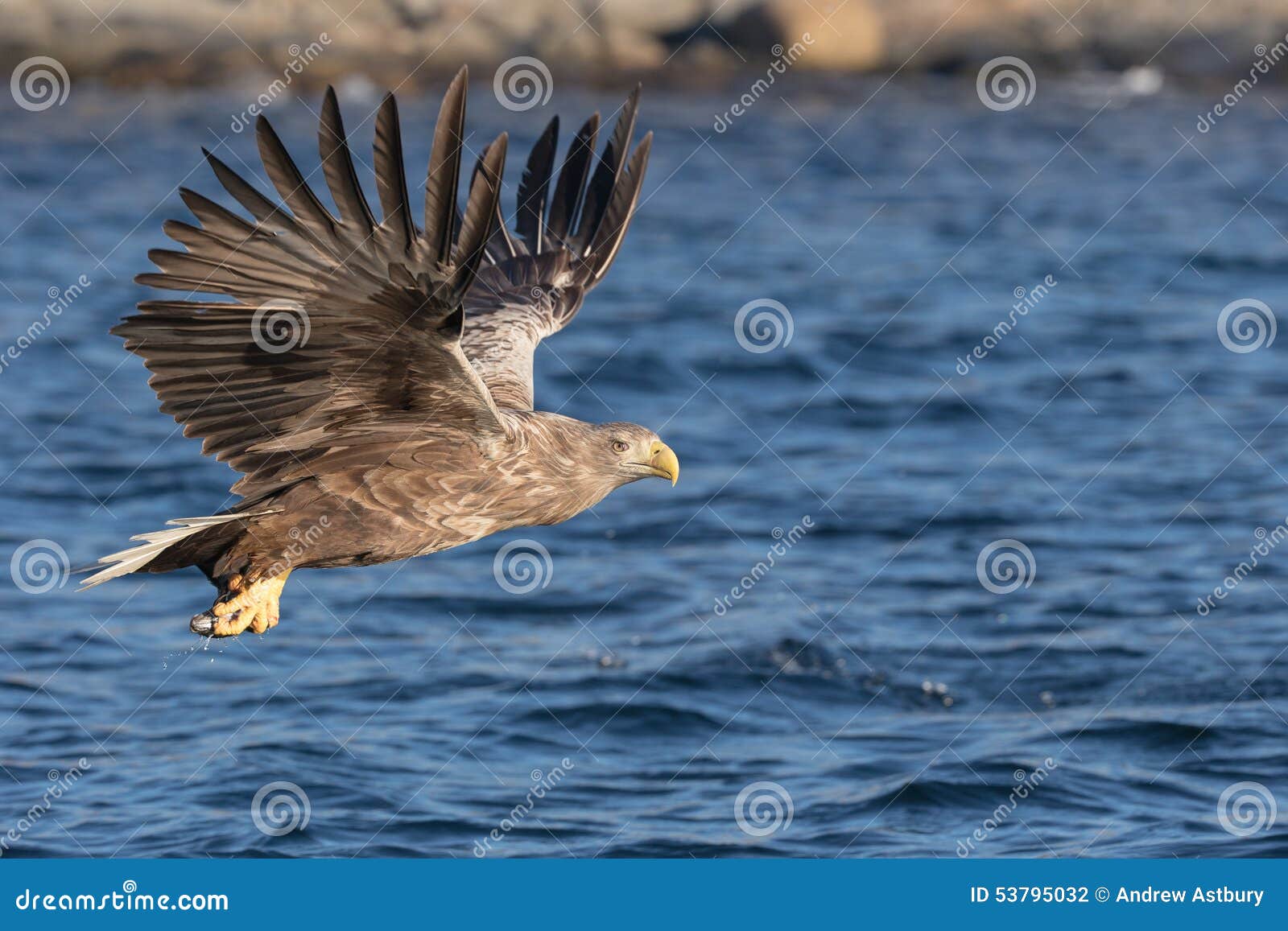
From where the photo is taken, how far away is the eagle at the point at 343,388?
6082 mm

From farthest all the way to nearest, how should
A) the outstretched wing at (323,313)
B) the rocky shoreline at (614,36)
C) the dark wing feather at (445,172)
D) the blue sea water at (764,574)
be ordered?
the rocky shoreline at (614,36), the blue sea water at (764,574), the outstretched wing at (323,313), the dark wing feather at (445,172)

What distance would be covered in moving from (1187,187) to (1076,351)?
313 inches

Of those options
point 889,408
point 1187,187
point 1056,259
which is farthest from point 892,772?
point 1187,187

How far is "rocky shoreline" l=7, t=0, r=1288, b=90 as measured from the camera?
28.8m

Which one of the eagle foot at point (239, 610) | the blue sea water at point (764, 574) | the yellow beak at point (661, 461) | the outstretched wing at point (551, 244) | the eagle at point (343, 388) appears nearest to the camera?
the eagle at point (343, 388)

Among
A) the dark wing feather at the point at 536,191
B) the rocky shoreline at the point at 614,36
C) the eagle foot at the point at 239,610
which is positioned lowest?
the eagle foot at the point at 239,610

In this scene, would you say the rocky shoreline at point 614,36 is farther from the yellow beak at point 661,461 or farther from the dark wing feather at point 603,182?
the yellow beak at point 661,461

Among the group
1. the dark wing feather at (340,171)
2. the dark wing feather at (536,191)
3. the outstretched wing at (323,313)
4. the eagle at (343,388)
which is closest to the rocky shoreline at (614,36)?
the dark wing feather at (536,191)

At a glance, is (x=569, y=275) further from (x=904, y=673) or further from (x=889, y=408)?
(x=889, y=408)

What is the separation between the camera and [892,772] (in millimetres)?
10781

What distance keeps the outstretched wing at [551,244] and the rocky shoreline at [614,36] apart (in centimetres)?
A: 1959

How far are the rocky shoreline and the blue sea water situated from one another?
235 cm

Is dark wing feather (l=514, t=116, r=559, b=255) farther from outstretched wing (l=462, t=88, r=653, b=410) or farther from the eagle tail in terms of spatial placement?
the eagle tail

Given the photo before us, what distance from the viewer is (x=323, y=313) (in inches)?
256
